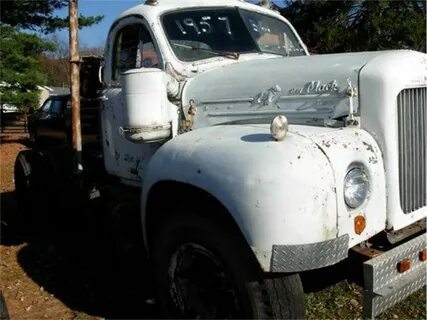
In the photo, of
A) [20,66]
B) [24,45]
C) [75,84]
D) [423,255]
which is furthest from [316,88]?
[20,66]

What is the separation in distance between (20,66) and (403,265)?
18.9m

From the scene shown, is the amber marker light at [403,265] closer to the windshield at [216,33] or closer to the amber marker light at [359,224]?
the amber marker light at [359,224]

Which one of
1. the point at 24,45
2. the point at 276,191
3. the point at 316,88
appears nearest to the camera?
the point at 276,191

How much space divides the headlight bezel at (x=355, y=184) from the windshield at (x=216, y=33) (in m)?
1.93

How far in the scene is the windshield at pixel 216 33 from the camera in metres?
4.48

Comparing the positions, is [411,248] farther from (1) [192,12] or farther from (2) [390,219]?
(1) [192,12]

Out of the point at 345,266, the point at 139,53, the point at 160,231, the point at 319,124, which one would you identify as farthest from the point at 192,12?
the point at 345,266

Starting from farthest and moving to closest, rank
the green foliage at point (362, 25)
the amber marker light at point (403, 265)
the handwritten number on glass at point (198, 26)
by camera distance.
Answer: the green foliage at point (362, 25) → the handwritten number on glass at point (198, 26) → the amber marker light at point (403, 265)

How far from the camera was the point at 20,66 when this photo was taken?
19672 mm

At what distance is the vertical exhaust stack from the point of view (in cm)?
541

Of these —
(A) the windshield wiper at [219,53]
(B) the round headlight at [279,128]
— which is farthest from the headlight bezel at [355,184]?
(A) the windshield wiper at [219,53]

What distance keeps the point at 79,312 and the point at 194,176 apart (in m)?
1.81

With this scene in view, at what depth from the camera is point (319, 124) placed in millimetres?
3410

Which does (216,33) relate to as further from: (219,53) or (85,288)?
→ (85,288)
